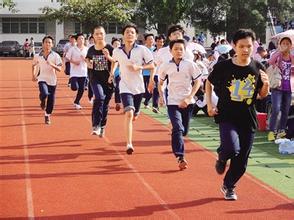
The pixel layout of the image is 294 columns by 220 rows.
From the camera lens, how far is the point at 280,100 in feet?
31.5

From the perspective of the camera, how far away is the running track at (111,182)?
5656 mm

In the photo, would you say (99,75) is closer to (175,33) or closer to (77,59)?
(175,33)

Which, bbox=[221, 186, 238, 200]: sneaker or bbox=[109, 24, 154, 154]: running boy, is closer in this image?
bbox=[221, 186, 238, 200]: sneaker

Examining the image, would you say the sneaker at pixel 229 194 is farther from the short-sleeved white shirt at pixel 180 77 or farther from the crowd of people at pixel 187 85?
the short-sleeved white shirt at pixel 180 77

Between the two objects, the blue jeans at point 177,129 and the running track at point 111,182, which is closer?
the running track at point 111,182

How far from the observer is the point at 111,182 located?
6859 mm

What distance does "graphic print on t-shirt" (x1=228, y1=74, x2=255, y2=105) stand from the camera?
19.0 ft

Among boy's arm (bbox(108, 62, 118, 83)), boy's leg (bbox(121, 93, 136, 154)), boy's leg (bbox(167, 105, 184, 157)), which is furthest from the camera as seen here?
boy's arm (bbox(108, 62, 118, 83))

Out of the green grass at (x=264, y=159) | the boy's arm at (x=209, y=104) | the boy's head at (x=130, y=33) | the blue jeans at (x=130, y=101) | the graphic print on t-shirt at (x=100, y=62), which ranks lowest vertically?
the green grass at (x=264, y=159)

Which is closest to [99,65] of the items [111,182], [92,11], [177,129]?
[177,129]

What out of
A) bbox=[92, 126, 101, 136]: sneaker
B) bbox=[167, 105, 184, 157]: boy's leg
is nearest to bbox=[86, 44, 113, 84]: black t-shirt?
bbox=[92, 126, 101, 136]: sneaker

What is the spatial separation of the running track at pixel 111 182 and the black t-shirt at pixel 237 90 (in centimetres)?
90

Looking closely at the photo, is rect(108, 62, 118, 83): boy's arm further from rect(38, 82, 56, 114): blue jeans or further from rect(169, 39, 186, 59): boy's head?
rect(38, 82, 56, 114): blue jeans

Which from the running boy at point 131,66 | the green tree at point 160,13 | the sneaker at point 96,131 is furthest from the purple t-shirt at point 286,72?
the green tree at point 160,13
